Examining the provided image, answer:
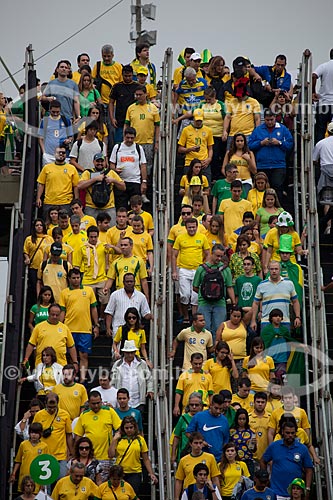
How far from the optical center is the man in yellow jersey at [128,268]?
2225 cm

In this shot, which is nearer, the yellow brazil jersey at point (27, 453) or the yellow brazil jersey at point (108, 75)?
the yellow brazil jersey at point (27, 453)

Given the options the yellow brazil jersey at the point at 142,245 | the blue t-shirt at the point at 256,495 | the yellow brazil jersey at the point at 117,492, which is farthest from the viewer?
the yellow brazil jersey at the point at 142,245

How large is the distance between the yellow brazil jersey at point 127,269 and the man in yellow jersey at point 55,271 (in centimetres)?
66

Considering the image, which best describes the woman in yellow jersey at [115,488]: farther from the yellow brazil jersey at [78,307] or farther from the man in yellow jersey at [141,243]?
the man in yellow jersey at [141,243]

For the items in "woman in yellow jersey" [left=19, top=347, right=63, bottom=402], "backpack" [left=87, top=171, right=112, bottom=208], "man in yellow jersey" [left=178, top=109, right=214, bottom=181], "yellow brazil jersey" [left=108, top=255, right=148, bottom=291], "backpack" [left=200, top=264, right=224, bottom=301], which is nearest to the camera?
"woman in yellow jersey" [left=19, top=347, right=63, bottom=402]

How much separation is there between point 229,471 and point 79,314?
3502 mm

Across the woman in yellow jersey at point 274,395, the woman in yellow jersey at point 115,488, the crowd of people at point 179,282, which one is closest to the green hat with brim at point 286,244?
the crowd of people at point 179,282

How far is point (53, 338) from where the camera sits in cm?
2125

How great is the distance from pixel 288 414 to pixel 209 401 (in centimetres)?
113

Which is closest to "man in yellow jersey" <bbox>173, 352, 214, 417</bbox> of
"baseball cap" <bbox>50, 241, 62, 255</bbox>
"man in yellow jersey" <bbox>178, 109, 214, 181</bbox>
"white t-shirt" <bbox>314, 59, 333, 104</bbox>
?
"baseball cap" <bbox>50, 241, 62, 255</bbox>

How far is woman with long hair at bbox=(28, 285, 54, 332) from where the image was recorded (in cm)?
2184

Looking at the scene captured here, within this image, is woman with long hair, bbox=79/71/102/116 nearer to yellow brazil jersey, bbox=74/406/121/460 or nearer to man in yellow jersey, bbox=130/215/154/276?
man in yellow jersey, bbox=130/215/154/276

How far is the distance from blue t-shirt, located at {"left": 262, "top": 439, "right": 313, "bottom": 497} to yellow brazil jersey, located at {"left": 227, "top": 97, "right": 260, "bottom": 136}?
718cm

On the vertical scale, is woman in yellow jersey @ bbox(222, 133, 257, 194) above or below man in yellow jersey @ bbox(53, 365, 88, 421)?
above
